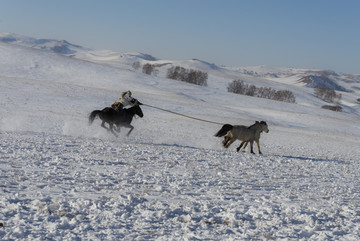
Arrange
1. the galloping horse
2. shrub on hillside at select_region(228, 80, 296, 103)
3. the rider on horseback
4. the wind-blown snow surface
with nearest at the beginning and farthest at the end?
the wind-blown snow surface, the galloping horse, the rider on horseback, shrub on hillside at select_region(228, 80, 296, 103)

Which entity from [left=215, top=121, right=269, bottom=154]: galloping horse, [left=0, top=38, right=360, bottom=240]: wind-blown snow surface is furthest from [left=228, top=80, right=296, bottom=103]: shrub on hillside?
[left=0, top=38, right=360, bottom=240]: wind-blown snow surface

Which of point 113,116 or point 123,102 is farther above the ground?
point 123,102

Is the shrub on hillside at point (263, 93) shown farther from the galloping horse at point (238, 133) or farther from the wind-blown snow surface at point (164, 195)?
the wind-blown snow surface at point (164, 195)

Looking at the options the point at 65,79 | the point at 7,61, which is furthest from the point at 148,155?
the point at 7,61

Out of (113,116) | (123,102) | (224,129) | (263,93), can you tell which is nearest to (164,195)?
(224,129)

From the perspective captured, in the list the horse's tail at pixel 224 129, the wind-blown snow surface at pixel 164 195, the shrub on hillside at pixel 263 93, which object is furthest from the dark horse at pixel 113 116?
the shrub on hillside at pixel 263 93

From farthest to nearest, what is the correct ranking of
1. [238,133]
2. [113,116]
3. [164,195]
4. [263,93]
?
[263,93] < [113,116] < [238,133] < [164,195]

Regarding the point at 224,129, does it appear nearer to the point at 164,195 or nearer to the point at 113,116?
the point at 113,116

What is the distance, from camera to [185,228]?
567cm

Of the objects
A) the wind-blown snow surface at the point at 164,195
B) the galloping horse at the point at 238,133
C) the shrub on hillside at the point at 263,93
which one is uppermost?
the shrub on hillside at the point at 263,93

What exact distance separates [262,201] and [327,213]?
4.03 feet

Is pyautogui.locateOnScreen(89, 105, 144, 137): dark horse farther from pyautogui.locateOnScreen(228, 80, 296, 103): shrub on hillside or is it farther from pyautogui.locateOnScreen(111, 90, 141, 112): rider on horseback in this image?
pyautogui.locateOnScreen(228, 80, 296, 103): shrub on hillside

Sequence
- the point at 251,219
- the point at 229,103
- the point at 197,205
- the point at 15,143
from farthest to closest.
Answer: the point at 229,103 < the point at 15,143 < the point at 197,205 < the point at 251,219

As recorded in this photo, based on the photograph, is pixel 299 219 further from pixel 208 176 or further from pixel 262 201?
pixel 208 176
